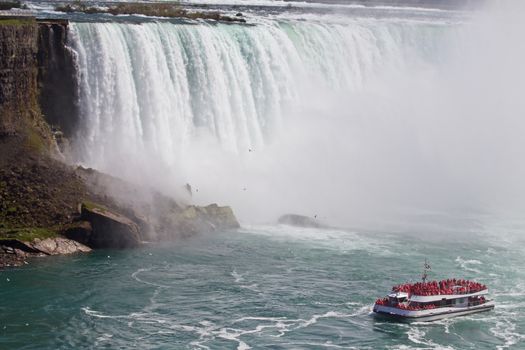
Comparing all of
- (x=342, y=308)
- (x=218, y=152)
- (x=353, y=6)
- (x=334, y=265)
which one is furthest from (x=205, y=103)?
(x=353, y=6)

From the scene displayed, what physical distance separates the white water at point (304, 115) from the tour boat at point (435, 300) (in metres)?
21.1

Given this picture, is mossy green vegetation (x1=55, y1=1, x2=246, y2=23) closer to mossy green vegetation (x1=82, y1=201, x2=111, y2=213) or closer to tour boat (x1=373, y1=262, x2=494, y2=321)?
mossy green vegetation (x1=82, y1=201, x2=111, y2=213)

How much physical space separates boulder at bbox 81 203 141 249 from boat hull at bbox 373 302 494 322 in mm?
17943

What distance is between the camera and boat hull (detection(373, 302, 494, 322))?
176 feet

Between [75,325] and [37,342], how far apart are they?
2659 mm

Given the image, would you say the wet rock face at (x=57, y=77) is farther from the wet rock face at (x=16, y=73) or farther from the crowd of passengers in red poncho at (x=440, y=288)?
the crowd of passengers in red poncho at (x=440, y=288)

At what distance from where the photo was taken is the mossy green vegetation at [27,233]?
2434 inches

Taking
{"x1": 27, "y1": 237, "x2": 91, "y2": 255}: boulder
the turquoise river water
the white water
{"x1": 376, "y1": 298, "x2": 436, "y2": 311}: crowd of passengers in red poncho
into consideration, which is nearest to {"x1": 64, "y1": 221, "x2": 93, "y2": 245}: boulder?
{"x1": 27, "y1": 237, "x2": 91, "y2": 255}: boulder

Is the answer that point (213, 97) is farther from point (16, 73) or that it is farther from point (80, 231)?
point (80, 231)

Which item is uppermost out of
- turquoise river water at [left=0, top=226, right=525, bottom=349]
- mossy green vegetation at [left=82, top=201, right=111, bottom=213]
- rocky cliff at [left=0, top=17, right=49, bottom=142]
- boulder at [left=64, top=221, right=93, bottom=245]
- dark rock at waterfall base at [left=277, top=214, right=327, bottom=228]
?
rocky cliff at [left=0, top=17, right=49, bottom=142]

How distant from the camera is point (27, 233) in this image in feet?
205

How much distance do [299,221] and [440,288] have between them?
19.4m

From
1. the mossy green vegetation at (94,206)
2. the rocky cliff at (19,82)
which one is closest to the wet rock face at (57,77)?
the rocky cliff at (19,82)

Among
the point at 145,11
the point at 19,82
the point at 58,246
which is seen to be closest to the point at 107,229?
the point at 58,246
